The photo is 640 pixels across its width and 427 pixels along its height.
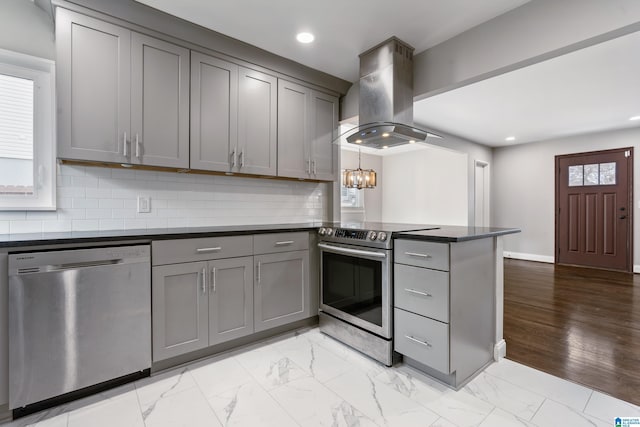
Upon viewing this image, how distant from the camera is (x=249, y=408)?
1.66 m

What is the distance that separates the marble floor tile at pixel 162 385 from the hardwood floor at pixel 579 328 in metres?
Result: 2.25

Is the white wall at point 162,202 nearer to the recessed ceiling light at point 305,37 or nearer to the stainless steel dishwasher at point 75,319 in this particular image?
the stainless steel dishwasher at point 75,319

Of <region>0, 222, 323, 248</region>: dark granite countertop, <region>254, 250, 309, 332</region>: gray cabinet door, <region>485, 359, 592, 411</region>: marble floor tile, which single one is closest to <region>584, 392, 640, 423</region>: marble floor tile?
<region>485, 359, 592, 411</region>: marble floor tile

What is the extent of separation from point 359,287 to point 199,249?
119 cm

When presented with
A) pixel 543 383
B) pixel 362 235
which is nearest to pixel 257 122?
pixel 362 235

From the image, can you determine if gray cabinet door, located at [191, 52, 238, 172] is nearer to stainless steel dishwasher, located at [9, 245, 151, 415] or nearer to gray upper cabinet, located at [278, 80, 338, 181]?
gray upper cabinet, located at [278, 80, 338, 181]

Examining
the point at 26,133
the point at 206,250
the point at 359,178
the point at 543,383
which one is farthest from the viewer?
the point at 359,178

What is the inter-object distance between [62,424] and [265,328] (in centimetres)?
124

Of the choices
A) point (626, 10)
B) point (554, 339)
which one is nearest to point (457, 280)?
point (554, 339)

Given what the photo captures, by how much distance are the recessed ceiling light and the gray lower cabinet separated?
5.65 feet

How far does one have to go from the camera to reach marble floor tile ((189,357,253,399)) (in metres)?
1.85

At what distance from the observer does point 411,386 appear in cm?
188

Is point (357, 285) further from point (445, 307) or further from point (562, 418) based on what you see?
point (562, 418)

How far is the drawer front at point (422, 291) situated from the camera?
1824 mm
